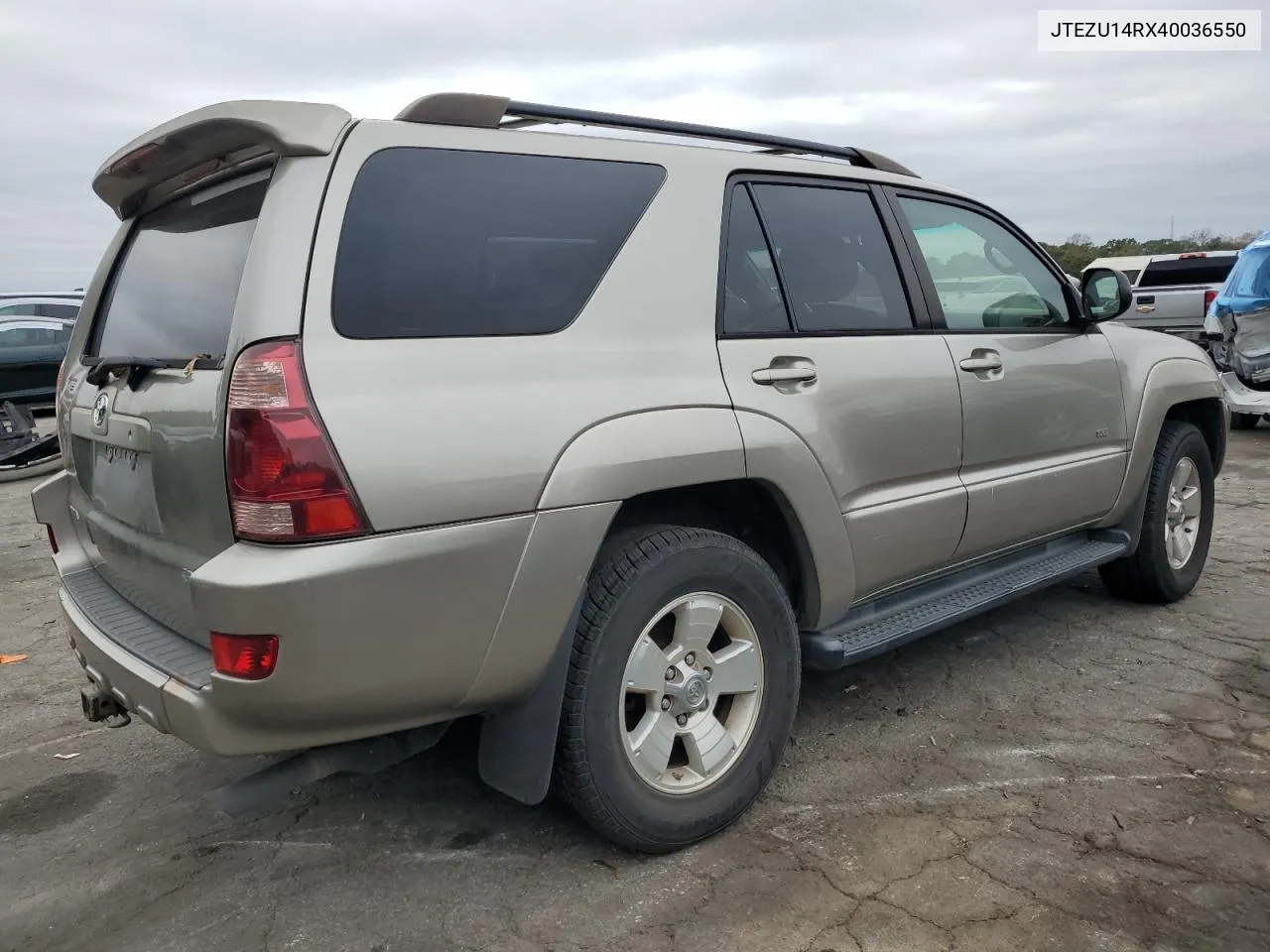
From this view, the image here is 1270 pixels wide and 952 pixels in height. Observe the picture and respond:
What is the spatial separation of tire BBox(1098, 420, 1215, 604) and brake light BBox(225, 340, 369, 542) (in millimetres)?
3711

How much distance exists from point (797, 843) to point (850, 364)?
138 centimetres

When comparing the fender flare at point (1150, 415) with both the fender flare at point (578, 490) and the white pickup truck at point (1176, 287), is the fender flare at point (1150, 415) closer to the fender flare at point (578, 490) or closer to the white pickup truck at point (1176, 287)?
the fender flare at point (578, 490)

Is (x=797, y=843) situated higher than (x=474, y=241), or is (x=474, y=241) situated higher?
(x=474, y=241)

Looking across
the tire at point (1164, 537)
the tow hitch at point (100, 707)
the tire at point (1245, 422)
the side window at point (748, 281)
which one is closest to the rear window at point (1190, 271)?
the tire at point (1245, 422)

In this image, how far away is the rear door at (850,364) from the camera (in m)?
2.82

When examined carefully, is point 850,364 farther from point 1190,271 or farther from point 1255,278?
point 1190,271

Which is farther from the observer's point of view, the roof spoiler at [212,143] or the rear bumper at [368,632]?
the roof spoiler at [212,143]

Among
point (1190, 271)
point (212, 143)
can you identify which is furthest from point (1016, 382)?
point (1190, 271)

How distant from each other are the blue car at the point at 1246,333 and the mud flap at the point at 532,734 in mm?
9722

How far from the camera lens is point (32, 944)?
7.84 feet

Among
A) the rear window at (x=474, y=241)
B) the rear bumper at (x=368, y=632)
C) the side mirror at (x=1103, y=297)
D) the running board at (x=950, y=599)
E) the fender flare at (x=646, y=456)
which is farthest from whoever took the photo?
the side mirror at (x=1103, y=297)

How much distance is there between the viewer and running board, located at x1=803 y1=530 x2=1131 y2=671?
9.87ft

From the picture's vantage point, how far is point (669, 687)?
259 centimetres

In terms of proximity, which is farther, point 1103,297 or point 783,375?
point 1103,297
